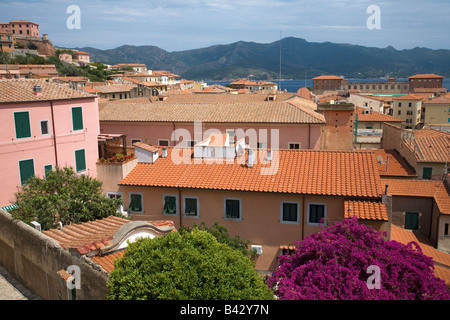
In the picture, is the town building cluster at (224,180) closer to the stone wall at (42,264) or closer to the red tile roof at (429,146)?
the stone wall at (42,264)

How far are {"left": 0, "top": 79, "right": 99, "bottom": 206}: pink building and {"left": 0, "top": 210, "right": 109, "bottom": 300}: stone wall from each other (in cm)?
604

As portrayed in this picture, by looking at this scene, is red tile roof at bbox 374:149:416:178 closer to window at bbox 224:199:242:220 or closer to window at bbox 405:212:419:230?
window at bbox 405:212:419:230

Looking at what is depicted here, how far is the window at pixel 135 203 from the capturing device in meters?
17.2

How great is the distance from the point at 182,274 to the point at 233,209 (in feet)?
30.8

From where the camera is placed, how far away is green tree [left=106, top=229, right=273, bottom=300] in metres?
6.65

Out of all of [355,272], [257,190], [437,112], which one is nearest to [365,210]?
[257,190]

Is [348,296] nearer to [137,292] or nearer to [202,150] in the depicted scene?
[137,292]

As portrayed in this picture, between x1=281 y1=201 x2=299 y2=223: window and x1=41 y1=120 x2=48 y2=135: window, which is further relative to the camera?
x1=41 y1=120 x2=48 y2=135: window

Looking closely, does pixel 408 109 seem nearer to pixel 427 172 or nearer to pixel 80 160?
pixel 427 172

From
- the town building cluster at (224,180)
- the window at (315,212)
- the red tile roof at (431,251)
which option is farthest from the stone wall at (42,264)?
the red tile roof at (431,251)

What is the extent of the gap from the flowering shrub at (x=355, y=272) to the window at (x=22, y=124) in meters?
13.7

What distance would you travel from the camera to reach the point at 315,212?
50.2ft

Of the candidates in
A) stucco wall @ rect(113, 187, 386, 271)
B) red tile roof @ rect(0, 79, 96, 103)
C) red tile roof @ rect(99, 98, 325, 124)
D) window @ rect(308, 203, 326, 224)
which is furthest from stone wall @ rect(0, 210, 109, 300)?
red tile roof @ rect(99, 98, 325, 124)
